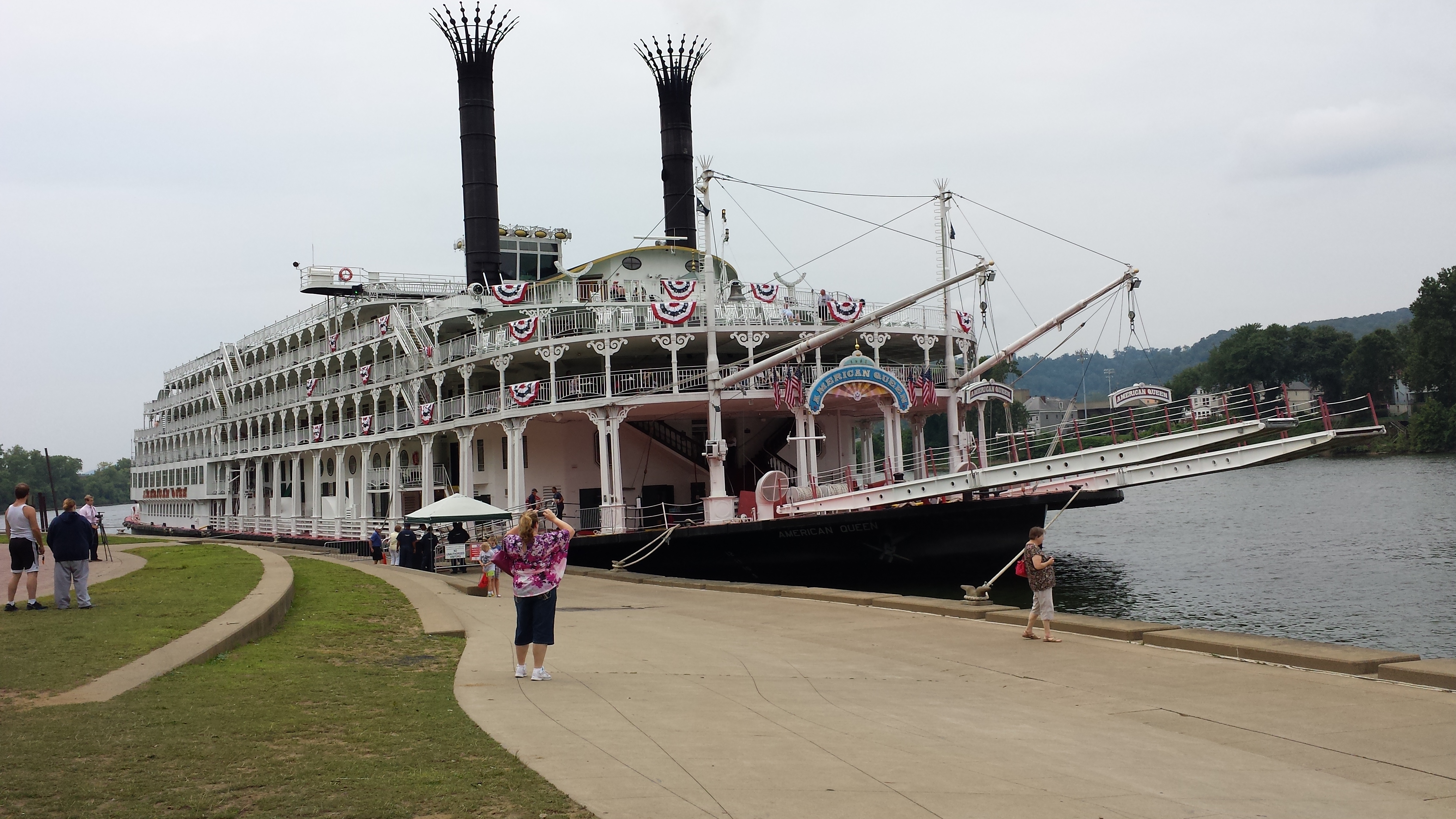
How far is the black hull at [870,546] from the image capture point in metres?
24.1

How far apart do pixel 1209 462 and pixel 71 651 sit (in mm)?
18042

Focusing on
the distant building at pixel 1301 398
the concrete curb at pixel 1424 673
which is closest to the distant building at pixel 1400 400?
the distant building at pixel 1301 398

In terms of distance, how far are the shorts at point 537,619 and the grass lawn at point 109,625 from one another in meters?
3.22

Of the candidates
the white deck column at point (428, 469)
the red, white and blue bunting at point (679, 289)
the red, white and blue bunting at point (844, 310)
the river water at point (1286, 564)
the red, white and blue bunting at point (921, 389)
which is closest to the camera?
the river water at point (1286, 564)

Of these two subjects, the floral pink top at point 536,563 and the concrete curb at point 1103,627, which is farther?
the concrete curb at point 1103,627

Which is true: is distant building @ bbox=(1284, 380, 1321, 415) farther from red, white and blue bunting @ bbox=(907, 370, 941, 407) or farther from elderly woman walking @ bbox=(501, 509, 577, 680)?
elderly woman walking @ bbox=(501, 509, 577, 680)

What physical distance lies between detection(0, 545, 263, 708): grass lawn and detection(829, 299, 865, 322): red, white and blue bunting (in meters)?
16.9

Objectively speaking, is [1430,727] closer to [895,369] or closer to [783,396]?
[783,396]

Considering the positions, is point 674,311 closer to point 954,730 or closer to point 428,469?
point 428,469

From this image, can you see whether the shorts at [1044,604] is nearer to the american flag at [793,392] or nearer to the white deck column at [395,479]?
the american flag at [793,392]

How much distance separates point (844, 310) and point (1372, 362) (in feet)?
228

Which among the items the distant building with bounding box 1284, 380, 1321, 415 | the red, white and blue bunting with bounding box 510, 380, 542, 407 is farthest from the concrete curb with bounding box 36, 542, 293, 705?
the distant building with bounding box 1284, 380, 1321, 415

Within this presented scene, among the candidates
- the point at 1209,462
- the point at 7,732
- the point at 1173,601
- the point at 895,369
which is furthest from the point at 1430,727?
the point at 895,369

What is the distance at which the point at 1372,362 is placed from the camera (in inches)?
3248
